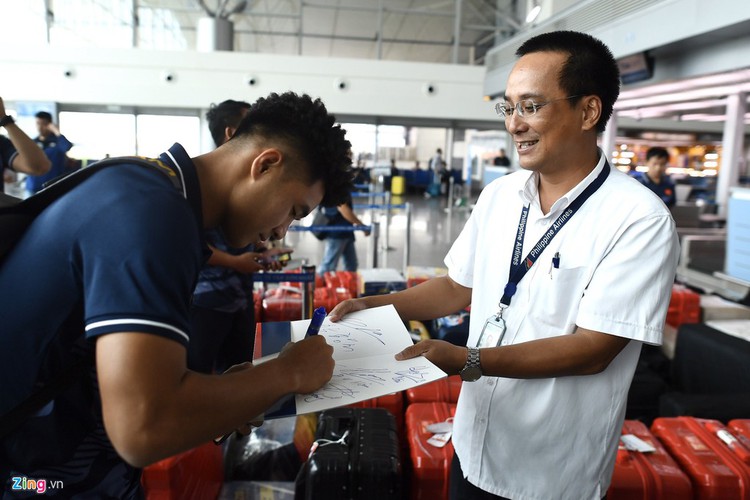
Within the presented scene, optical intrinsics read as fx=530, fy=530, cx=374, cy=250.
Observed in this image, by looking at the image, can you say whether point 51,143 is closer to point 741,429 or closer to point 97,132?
point 741,429

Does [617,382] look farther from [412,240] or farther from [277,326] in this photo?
[412,240]

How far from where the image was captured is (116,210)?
0.71 meters

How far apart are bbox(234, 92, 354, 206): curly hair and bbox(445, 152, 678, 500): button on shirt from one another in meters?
0.57

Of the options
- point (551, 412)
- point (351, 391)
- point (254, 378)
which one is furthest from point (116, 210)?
point (551, 412)

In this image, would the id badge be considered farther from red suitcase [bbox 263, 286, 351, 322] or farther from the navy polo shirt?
red suitcase [bbox 263, 286, 351, 322]

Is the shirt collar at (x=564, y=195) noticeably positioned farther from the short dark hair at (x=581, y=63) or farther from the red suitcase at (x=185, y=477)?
the red suitcase at (x=185, y=477)

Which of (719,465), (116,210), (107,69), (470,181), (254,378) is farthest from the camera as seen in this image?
(470,181)

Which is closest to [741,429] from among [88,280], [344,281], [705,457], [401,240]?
[705,457]

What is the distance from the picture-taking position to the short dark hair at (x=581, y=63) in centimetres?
127

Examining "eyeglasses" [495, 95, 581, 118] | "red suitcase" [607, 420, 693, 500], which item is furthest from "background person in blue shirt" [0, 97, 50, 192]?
"red suitcase" [607, 420, 693, 500]

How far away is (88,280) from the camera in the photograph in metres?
0.70

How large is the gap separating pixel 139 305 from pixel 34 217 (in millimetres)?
301

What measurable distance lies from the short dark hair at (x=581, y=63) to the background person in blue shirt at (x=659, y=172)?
4919 millimetres

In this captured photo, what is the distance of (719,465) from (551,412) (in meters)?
1.28
